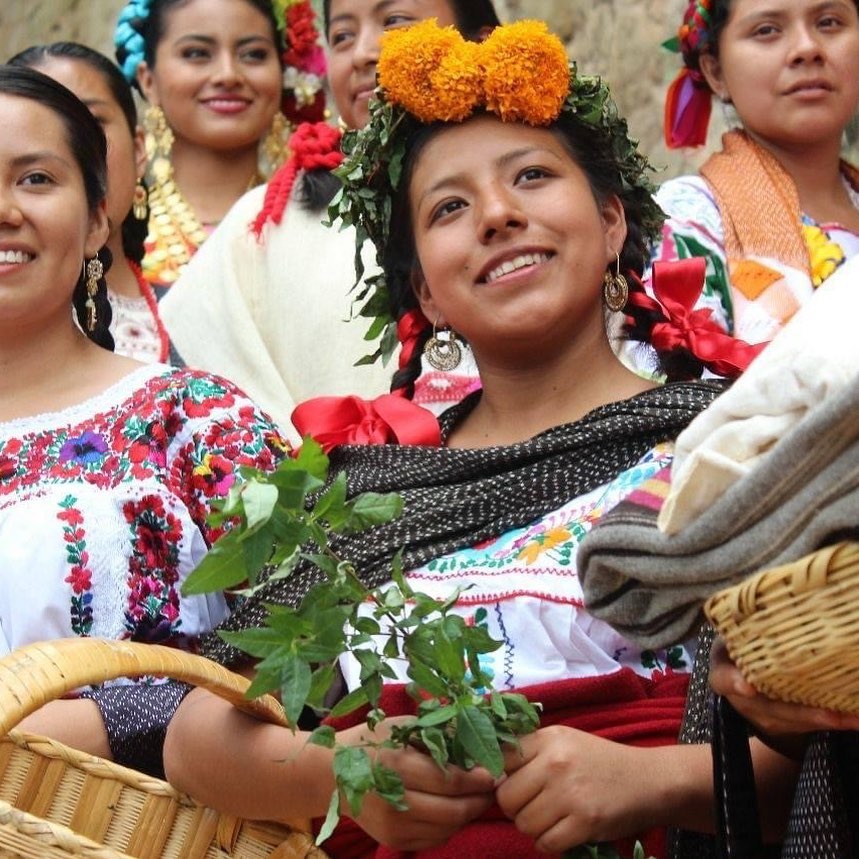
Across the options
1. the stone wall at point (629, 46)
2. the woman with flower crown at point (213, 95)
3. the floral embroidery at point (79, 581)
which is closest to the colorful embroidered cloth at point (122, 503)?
the floral embroidery at point (79, 581)

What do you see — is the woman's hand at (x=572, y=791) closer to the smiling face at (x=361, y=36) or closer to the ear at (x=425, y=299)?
the ear at (x=425, y=299)

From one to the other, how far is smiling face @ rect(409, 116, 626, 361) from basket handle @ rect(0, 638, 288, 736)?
702 millimetres

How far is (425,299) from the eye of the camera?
298cm

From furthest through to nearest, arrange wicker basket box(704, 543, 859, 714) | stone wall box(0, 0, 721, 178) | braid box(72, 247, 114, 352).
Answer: stone wall box(0, 0, 721, 178), braid box(72, 247, 114, 352), wicker basket box(704, 543, 859, 714)

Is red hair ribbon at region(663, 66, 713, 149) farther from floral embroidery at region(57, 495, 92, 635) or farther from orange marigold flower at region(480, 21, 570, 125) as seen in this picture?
floral embroidery at region(57, 495, 92, 635)

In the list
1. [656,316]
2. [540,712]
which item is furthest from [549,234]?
[540,712]

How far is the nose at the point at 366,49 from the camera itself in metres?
4.11

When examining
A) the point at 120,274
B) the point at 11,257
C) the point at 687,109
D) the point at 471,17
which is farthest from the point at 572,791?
the point at 120,274

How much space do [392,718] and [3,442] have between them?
1115 mm

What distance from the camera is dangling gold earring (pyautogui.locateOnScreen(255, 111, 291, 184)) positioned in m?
5.01

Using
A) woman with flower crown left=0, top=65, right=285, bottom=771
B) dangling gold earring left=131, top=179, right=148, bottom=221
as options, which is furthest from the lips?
dangling gold earring left=131, top=179, right=148, bottom=221

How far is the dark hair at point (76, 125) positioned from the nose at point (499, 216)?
30.7 inches

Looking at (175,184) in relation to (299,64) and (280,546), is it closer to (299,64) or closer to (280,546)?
(299,64)

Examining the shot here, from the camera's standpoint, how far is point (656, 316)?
2846 mm
